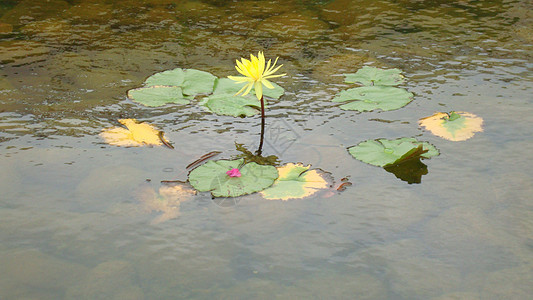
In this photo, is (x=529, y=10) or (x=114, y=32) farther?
(x=529, y=10)

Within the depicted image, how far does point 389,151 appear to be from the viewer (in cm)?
173

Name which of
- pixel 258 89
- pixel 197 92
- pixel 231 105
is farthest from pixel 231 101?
pixel 258 89

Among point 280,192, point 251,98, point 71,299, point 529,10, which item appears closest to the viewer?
point 71,299

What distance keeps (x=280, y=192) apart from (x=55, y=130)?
3.08 feet

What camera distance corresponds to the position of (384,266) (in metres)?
1.28

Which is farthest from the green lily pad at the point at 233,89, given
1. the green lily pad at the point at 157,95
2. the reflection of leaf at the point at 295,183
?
the reflection of leaf at the point at 295,183

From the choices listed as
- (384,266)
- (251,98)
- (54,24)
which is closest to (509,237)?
(384,266)

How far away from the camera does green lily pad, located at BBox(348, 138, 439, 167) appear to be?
1669 millimetres

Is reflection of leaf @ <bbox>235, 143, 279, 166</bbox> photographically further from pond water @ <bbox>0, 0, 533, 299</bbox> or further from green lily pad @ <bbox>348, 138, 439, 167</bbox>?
green lily pad @ <bbox>348, 138, 439, 167</bbox>

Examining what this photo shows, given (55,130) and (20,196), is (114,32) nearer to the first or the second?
(55,130)

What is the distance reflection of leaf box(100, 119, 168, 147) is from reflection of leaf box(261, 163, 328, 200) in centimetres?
49

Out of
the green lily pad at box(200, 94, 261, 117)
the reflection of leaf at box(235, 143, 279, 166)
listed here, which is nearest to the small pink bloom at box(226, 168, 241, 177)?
the reflection of leaf at box(235, 143, 279, 166)

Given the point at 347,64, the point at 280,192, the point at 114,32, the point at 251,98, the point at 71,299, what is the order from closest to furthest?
the point at 71,299, the point at 280,192, the point at 251,98, the point at 347,64, the point at 114,32

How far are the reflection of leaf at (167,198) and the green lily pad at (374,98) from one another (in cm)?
82
